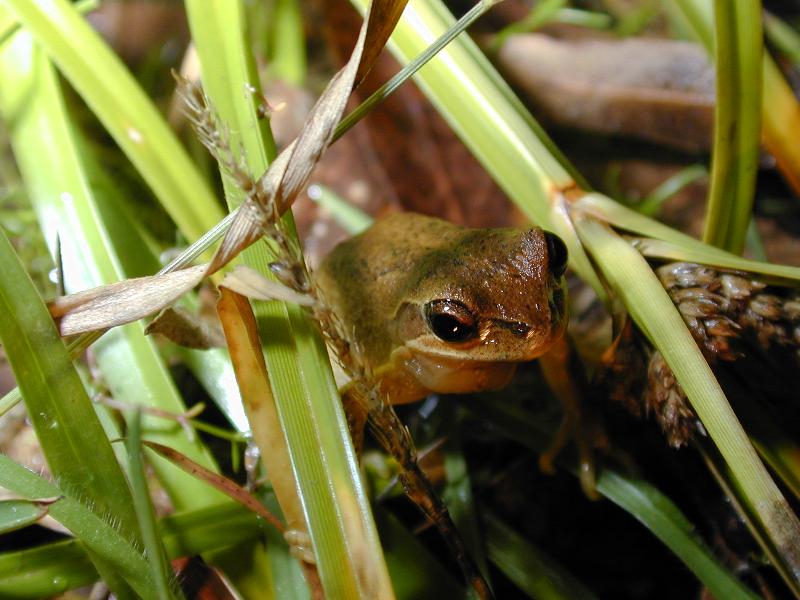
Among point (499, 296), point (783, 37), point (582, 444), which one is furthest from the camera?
point (783, 37)

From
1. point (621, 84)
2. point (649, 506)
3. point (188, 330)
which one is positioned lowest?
point (649, 506)

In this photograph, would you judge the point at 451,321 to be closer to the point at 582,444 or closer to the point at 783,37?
the point at 582,444

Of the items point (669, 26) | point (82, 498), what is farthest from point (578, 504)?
point (669, 26)

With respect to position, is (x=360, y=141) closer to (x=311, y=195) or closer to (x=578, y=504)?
(x=311, y=195)

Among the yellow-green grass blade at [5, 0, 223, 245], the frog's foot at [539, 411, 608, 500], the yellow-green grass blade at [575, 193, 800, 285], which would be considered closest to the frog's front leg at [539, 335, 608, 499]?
the frog's foot at [539, 411, 608, 500]

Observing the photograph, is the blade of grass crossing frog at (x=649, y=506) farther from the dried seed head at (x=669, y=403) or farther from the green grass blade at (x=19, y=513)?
the green grass blade at (x=19, y=513)

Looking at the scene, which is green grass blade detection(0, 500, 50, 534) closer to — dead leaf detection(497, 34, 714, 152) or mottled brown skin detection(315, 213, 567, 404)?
mottled brown skin detection(315, 213, 567, 404)

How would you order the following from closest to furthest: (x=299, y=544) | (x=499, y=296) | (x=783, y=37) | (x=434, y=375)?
1. (x=299, y=544)
2. (x=499, y=296)
3. (x=434, y=375)
4. (x=783, y=37)

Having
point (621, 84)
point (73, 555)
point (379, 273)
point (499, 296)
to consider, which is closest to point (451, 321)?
point (499, 296)
